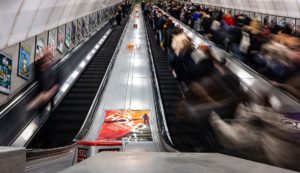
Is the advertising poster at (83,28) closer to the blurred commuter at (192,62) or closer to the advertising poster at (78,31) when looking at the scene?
the advertising poster at (78,31)

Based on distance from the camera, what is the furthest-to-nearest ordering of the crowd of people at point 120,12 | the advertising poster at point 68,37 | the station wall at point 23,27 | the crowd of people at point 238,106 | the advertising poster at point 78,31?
1. the crowd of people at point 120,12
2. the advertising poster at point 78,31
3. the advertising poster at point 68,37
4. the station wall at point 23,27
5. the crowd of people at point 238,106

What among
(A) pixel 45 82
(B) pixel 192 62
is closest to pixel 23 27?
(A) pixel 45 82

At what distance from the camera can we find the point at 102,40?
2131 centimetres

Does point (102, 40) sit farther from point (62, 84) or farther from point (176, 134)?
point (176, 134)

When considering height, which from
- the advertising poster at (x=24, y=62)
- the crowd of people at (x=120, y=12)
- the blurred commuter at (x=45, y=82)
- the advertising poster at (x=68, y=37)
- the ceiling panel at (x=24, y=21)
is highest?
the crowd of people at (x=120, y=12)

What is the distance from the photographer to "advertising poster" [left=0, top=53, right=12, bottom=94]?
700 cm

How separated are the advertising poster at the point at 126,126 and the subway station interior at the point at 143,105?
26 mm

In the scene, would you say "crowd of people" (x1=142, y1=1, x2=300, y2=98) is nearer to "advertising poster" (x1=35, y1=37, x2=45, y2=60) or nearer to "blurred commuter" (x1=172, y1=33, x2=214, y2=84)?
"blurred commuter" (x1=172, y1=33, x2=214, y2=84)

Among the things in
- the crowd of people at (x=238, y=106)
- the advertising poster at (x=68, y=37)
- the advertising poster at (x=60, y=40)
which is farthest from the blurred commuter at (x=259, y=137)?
the advertising poster at (x=68, y=37)

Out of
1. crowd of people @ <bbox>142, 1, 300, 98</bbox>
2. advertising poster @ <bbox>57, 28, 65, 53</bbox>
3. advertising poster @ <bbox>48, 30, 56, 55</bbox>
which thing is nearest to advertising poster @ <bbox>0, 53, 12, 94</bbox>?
advertising poster @ <bbox>48, 30, 56, 55</bbox>

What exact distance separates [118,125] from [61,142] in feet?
4.72

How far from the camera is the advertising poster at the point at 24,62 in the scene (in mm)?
8133

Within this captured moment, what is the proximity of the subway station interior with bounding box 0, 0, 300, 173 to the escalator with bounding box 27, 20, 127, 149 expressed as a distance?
27 mm

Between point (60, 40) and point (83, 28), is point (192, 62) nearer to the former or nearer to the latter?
point (60, 40)
